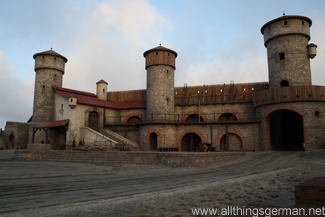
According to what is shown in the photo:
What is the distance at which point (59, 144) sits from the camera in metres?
26.8

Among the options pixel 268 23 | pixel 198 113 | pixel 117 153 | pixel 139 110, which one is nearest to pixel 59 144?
pixel 139 110

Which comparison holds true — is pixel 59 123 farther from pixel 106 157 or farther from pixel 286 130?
pixel 286 130

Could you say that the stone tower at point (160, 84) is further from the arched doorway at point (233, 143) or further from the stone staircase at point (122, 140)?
the arched doorway at point (233, 143)

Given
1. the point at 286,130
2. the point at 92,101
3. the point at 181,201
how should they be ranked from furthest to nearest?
the point at 92,101, the point at 286,130, the point at 181,201

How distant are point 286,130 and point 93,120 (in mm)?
20039

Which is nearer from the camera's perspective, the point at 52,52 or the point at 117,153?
the point at 117,153

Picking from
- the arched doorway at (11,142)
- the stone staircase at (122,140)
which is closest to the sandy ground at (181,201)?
the stone staircase at (122,140)

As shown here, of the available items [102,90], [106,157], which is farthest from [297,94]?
[102,90]

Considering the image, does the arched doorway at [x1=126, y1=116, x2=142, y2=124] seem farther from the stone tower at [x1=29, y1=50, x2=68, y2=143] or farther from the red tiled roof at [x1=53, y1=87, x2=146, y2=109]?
the stone tower at [x1=29, y1=50, x2=68, y2=143]

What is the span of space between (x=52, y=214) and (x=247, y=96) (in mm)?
23954

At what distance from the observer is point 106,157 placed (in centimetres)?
1770

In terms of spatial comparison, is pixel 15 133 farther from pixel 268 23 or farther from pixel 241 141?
pixel 268 23

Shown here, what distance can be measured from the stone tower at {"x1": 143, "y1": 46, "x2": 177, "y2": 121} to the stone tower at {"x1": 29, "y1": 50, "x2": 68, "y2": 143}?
399 inches

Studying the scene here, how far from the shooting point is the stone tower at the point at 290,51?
70.5 ft
